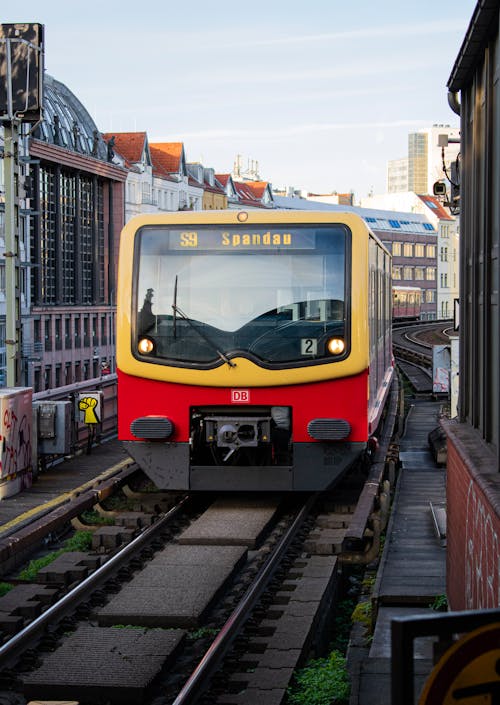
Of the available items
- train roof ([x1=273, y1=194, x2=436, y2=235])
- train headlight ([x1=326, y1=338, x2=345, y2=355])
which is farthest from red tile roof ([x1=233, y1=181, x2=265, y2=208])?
train headlight ([x1=326, y1=338, x2=345, y2=355])

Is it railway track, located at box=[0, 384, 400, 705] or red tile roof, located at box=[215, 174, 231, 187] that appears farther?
red tile roof, located at box=[215, 174, 231, 187]

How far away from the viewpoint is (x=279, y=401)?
12.6 m

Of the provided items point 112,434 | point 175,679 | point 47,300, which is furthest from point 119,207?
point 175,679

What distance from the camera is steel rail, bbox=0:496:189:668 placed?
778cm

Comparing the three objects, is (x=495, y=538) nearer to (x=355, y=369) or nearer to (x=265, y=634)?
(x=265, y=634)

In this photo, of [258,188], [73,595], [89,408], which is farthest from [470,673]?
[258,188]

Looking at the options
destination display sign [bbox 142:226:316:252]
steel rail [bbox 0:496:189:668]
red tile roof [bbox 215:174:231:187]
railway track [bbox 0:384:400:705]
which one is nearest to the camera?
railway track [bbox 0:384:400:705]

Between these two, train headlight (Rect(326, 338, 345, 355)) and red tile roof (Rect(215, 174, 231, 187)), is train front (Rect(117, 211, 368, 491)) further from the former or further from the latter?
red tile roof (Rect(215, 174, 231, 187))

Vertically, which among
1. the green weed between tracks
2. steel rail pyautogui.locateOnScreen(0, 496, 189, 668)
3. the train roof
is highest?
the train roof

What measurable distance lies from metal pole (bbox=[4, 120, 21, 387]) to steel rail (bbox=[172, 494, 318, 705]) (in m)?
5.83

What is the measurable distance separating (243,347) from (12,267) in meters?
4.45

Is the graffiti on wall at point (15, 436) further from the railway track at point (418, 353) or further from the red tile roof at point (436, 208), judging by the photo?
the red tile roof at point (436, 208)

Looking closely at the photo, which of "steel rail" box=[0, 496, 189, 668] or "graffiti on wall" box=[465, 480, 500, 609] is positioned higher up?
"graffiti on wall" box=[465, 480, 500, 609]

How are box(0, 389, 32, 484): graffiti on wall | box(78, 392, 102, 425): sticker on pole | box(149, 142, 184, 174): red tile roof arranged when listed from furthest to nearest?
box(149, 142, 184, 174): red tile roof, box(78, 392, 102, 425): sticker on pole, box(0, 389, 32, 484): graffiti on wall
